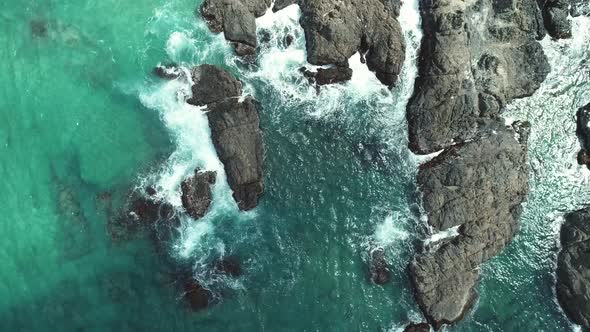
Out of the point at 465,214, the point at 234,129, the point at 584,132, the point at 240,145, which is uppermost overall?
the point at 234,129

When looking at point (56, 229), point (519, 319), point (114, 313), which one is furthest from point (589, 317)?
point (56, 229)

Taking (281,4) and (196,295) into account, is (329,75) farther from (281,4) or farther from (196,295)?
(196,295)

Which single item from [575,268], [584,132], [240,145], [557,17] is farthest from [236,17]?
[575,268]

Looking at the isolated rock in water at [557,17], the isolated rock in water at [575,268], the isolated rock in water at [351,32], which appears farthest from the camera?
the isolated rock in water at [557,17]

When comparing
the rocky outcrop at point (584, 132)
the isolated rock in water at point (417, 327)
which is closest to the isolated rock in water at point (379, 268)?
the isolated rock in water at point (417, 327)

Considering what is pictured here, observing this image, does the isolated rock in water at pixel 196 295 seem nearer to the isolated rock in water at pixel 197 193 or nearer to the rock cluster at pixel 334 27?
the isolated rock in water at pixel 197 193

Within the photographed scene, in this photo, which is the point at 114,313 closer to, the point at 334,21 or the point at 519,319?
the point at 334,21
